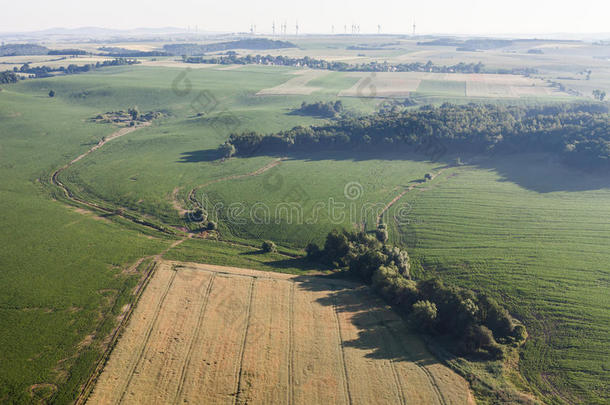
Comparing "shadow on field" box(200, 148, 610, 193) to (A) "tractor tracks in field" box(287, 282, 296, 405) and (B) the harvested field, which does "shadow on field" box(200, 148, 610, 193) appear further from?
(A) "tractor tracks in field" box(287, 282, 296, 405)

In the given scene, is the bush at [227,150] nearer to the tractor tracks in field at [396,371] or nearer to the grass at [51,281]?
the grass at [51,281]

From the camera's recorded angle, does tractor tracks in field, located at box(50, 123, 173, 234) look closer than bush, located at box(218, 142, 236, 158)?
Yes

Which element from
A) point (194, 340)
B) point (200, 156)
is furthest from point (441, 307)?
point (200, 156)

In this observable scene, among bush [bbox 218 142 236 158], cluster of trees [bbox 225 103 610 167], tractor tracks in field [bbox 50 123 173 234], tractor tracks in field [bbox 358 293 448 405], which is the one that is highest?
cluster of trees [bbox 225 103 610 167]

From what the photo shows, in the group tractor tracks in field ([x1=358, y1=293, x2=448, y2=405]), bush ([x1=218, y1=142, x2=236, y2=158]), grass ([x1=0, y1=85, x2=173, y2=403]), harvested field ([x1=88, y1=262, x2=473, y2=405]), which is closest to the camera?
harvested field ([x1=88, y1=262, x2=473, y2=405])

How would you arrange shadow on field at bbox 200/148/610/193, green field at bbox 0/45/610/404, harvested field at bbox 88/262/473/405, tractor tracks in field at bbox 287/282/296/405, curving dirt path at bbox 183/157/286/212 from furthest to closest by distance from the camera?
shadow on field at bbox 200/148/610/193 < curving dirt path at bbox 183/157/286/212 < green field at bbox 0/45/610/404 < tractor tracks in field at bbox 287/282/296/405 < harvested field at bbox 88/262/473/405

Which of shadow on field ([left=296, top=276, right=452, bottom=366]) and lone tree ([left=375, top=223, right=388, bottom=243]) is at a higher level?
lone tree ([left=375, top=223, right=388, bottom=243])

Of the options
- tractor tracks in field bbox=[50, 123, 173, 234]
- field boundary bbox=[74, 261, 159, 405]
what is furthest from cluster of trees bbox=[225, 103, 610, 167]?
field boundary bbox=[74, 261, 159, 405]

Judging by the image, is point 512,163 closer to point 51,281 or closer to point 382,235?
point 382,235
